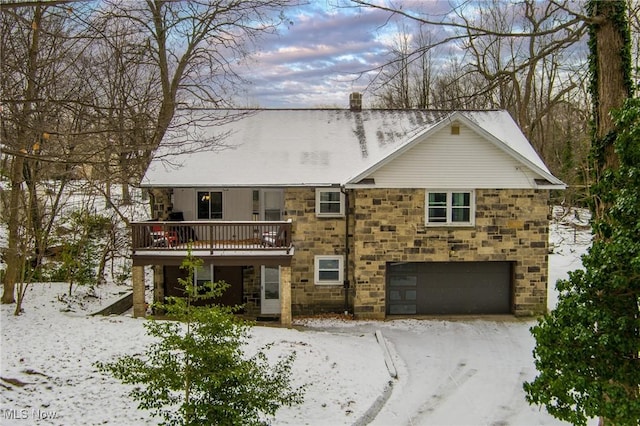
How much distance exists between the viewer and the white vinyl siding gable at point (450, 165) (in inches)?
648

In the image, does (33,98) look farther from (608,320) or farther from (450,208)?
(450,208)

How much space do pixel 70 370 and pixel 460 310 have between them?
12119mm

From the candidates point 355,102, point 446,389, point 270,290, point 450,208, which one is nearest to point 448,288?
point 450,208

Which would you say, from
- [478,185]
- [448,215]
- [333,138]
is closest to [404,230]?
[448,215]

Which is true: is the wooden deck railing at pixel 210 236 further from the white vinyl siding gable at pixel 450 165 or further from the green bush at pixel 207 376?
the green bush at pixel 207 376

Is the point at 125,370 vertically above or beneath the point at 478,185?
beneath

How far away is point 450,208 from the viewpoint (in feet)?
55.1

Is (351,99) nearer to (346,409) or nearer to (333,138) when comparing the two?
(333,138)

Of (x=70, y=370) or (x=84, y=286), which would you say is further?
(x=84, y=286)

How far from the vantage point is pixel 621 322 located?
609 cm

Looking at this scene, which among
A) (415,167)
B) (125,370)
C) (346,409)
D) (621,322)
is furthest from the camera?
(415,167)

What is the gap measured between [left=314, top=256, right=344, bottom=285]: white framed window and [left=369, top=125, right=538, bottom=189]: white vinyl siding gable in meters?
2.98

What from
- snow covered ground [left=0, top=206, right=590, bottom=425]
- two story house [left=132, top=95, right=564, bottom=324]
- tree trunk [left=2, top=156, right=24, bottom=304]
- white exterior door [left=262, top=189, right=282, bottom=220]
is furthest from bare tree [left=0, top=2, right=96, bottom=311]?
white exterior door [left=262, top=189, right=282, bottom=220]

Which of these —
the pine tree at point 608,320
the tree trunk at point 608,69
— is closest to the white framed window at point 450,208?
the tree trunk at point 608,69
